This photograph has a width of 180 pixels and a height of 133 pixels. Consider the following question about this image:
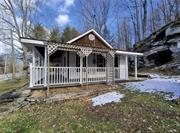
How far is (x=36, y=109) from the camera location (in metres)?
8.70

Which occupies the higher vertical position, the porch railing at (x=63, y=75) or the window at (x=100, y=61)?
the window at (x=100, y=61)

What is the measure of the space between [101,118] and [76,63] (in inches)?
387

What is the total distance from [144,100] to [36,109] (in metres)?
5.05

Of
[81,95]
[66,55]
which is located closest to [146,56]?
[66,55]

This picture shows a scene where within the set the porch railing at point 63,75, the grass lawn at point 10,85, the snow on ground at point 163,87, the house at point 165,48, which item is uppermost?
the house at point 165,48

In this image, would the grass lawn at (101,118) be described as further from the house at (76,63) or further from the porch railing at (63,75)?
the house at (76,63)

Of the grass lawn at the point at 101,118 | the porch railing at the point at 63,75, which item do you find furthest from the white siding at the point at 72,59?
the grass lawn at the point at 101,118

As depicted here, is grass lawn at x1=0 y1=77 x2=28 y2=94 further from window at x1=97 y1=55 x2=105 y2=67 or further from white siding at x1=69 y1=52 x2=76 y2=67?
window at x1=97 y1=55 x2=105 y2=67

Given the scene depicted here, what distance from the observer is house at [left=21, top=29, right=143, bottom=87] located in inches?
445

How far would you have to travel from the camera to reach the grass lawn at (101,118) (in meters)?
5.90

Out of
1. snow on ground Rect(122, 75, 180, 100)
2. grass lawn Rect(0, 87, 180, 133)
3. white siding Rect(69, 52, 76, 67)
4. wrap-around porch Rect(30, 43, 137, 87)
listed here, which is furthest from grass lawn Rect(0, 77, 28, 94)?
snow on ground Rect(122, 75, 180, 100)

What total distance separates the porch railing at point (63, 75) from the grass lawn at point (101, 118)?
3.11 metres

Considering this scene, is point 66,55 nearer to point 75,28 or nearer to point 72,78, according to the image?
point 72,78

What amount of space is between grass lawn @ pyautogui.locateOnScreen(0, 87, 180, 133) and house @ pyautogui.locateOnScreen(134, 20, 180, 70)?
573 inches
